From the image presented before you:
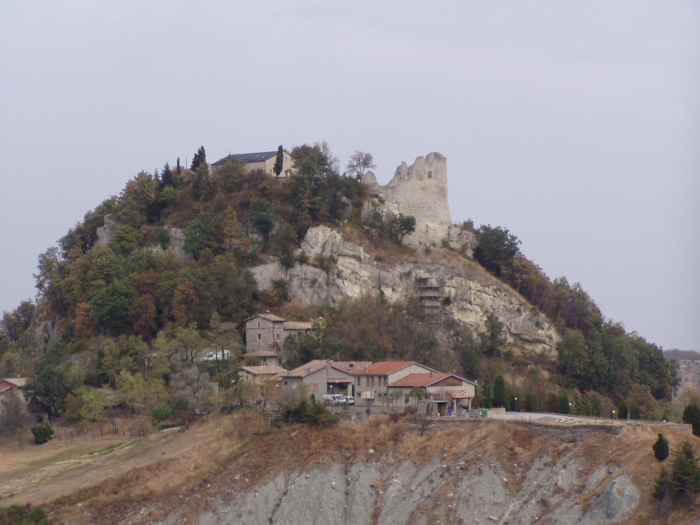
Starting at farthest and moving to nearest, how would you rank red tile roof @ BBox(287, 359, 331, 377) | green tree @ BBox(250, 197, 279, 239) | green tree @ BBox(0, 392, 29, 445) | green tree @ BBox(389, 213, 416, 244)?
green tree @ BBox(389, 213, 416, 244) → green tree @ BBox(250, 197, 279, 239) → green tree @ BBox(0, 392, 29, 445) → red tile roof @ BBox(287, 359, 331, 377)

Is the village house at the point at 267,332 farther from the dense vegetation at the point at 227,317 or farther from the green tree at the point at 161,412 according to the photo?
the green tree at the point at 161,412

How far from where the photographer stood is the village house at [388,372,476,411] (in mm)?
66125

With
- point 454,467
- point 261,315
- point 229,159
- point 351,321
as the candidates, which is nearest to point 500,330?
point 351,321

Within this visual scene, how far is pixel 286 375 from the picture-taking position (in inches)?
2795

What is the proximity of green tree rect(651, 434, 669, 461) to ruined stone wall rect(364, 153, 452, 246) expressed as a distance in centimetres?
5023

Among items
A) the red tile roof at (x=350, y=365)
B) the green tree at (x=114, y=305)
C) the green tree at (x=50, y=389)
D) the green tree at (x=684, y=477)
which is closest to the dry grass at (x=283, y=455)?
the green tree at (x=684, y=477)

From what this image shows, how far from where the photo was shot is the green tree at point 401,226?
3632 inches

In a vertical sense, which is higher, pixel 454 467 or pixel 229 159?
pixel 229 159

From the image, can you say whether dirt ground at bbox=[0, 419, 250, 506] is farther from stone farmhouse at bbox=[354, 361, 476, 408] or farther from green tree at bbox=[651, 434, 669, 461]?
green tree at bbox=[651, 434, 669, 461]

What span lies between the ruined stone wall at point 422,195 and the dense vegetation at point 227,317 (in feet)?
9.10

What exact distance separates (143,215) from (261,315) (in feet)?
68.7

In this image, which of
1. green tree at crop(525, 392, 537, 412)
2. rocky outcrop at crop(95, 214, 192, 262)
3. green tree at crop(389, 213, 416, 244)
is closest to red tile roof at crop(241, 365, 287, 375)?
green tree at crop(525, 392, 537, 412)

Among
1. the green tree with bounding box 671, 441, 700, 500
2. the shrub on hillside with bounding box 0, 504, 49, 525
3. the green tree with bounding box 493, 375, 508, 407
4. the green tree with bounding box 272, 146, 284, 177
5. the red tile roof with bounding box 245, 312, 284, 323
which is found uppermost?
the green tree with bounding box 272, 146, 284, 177

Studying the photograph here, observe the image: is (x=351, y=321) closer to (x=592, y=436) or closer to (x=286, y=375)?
(x=286, y=375)
